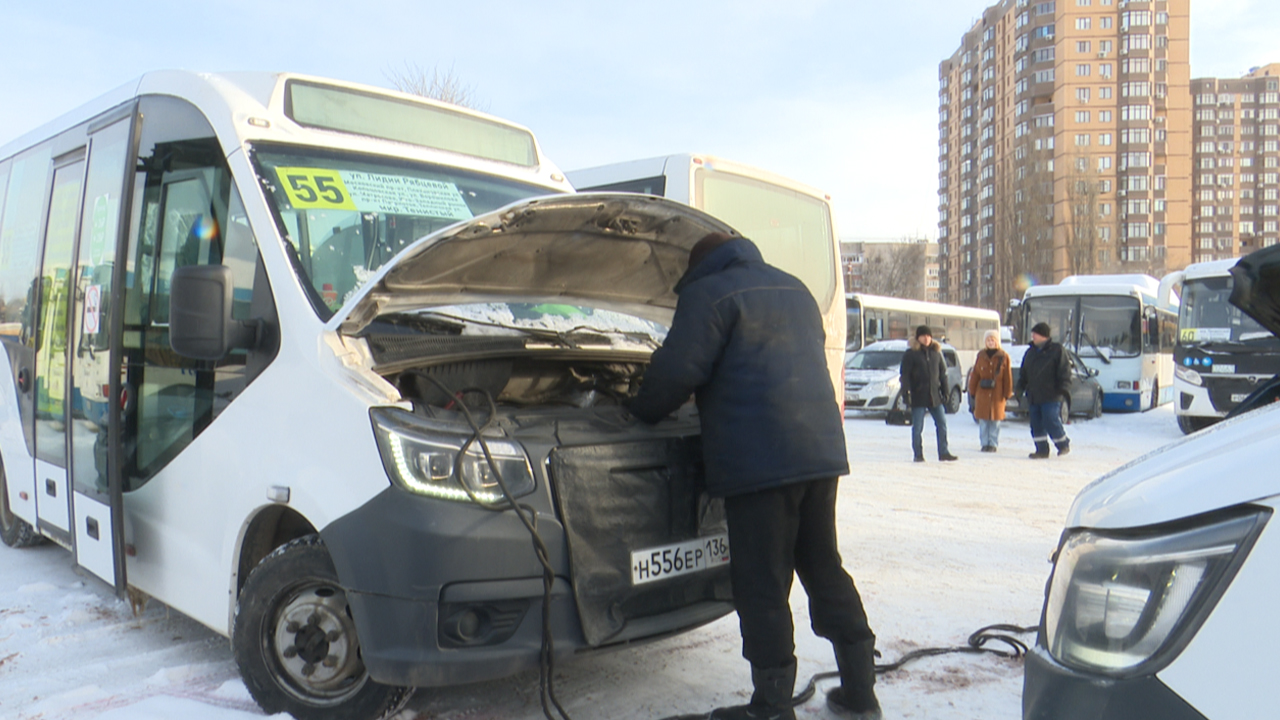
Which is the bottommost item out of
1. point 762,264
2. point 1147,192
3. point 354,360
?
point 354,360

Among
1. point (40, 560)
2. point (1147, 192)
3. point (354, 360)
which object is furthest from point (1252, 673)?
point (1147, 192)

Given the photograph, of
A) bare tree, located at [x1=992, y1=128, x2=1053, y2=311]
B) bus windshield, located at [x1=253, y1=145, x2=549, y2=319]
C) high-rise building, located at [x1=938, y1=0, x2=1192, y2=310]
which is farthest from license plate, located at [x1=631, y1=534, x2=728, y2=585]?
high-rise building, located at [x1=938, y1=0, x2=1192, y2=310]

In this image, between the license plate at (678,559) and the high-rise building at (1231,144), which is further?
the high-rise building at (1231,144)

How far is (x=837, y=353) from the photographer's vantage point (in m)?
9.66

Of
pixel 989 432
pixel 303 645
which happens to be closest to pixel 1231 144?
pixel 989 432

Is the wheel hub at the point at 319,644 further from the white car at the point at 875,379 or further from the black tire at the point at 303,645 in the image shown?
the white car at the point at 875,379

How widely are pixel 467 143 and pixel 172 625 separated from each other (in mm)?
2746

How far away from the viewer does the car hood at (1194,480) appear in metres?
1.47

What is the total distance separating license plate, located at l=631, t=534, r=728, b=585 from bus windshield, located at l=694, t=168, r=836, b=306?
6.07m

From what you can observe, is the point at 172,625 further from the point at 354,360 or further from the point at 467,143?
the point at 467,143

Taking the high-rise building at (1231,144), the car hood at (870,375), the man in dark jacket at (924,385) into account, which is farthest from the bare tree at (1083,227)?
Answer: the high-rise building at (1231,144)

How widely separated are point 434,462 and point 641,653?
181 cm

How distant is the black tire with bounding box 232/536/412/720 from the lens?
3.22m

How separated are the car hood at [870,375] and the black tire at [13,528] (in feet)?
50.7
